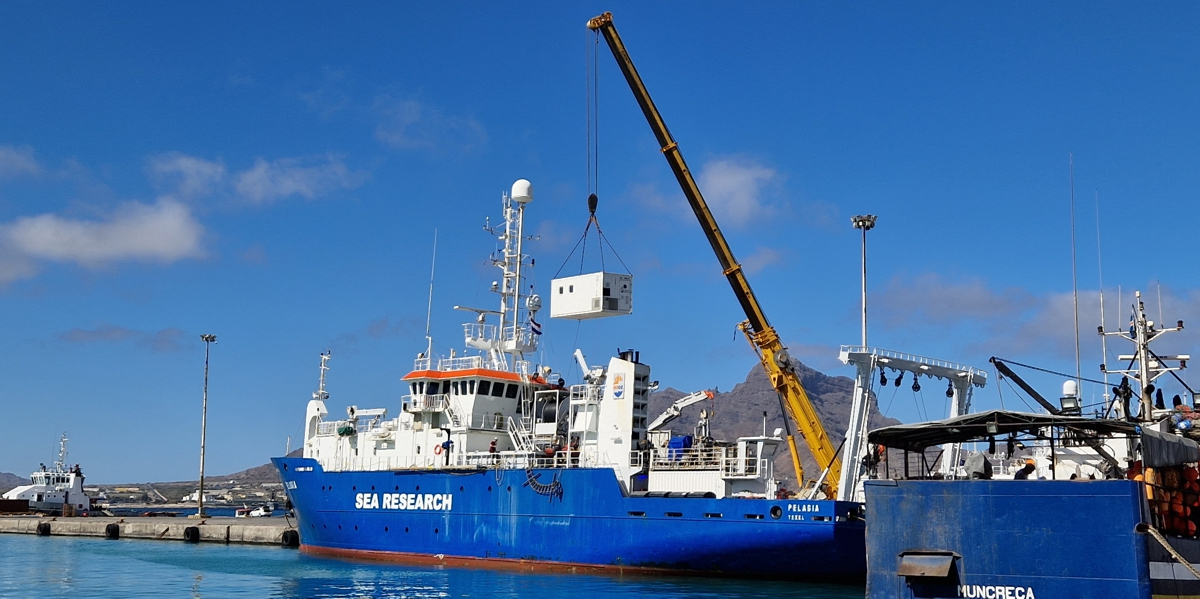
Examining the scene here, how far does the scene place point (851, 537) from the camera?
78.4 feet

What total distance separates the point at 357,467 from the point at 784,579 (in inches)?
590

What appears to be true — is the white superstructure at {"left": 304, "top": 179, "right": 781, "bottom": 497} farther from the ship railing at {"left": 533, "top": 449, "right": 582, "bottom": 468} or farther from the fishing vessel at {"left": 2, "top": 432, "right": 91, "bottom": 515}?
the fishing vessel at {"left": 2, "top": 432, "right": 91, "bottom": 515}

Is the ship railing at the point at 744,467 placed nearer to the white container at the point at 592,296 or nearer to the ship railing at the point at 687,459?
the ship railing at the point at 687,459

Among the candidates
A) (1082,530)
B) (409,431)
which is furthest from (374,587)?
(1082,530)

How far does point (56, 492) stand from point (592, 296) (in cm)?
5292

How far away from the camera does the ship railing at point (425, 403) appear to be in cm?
3231

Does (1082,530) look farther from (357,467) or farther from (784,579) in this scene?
(357,467)

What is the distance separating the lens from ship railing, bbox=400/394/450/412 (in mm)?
32312

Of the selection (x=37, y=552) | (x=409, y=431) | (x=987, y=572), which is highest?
(x=409, y=431)

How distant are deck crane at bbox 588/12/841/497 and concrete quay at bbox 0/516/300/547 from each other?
20.2 m

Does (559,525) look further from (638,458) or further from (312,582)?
(312,582)

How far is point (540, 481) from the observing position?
28109mm

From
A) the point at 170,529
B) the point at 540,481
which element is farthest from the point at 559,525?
the point at 170,529

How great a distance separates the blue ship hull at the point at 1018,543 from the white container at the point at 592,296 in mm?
14210
